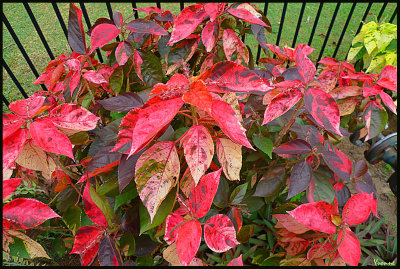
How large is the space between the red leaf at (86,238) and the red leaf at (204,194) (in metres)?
0.32

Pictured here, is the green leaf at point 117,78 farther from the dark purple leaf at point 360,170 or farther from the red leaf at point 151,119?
the dark purple leaf at point 360,170

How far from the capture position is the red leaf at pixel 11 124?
605mm

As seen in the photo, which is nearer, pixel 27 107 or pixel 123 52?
pixel 27 107

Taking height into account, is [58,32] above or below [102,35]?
below

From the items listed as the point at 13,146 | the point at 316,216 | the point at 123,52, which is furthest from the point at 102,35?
the point at 316,216

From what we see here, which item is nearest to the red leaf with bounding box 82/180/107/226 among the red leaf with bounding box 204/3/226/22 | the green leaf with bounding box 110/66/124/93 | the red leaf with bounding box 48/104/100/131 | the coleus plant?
the coleus plant

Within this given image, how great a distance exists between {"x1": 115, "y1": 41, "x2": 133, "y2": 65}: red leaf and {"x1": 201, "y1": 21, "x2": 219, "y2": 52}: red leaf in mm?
254

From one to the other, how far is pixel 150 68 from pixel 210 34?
0.25m

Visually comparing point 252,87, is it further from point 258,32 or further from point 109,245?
point 109,245

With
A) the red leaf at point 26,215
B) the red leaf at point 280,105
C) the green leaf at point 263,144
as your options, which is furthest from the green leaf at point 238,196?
the red leaf at point 26,215

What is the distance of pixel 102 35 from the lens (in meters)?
0.87

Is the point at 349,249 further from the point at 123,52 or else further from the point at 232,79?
the point at 123,52

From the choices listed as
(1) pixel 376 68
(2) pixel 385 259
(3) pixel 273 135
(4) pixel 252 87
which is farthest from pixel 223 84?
(1) pixel 376 68

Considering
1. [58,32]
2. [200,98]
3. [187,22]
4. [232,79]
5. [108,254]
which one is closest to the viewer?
[200,98]
